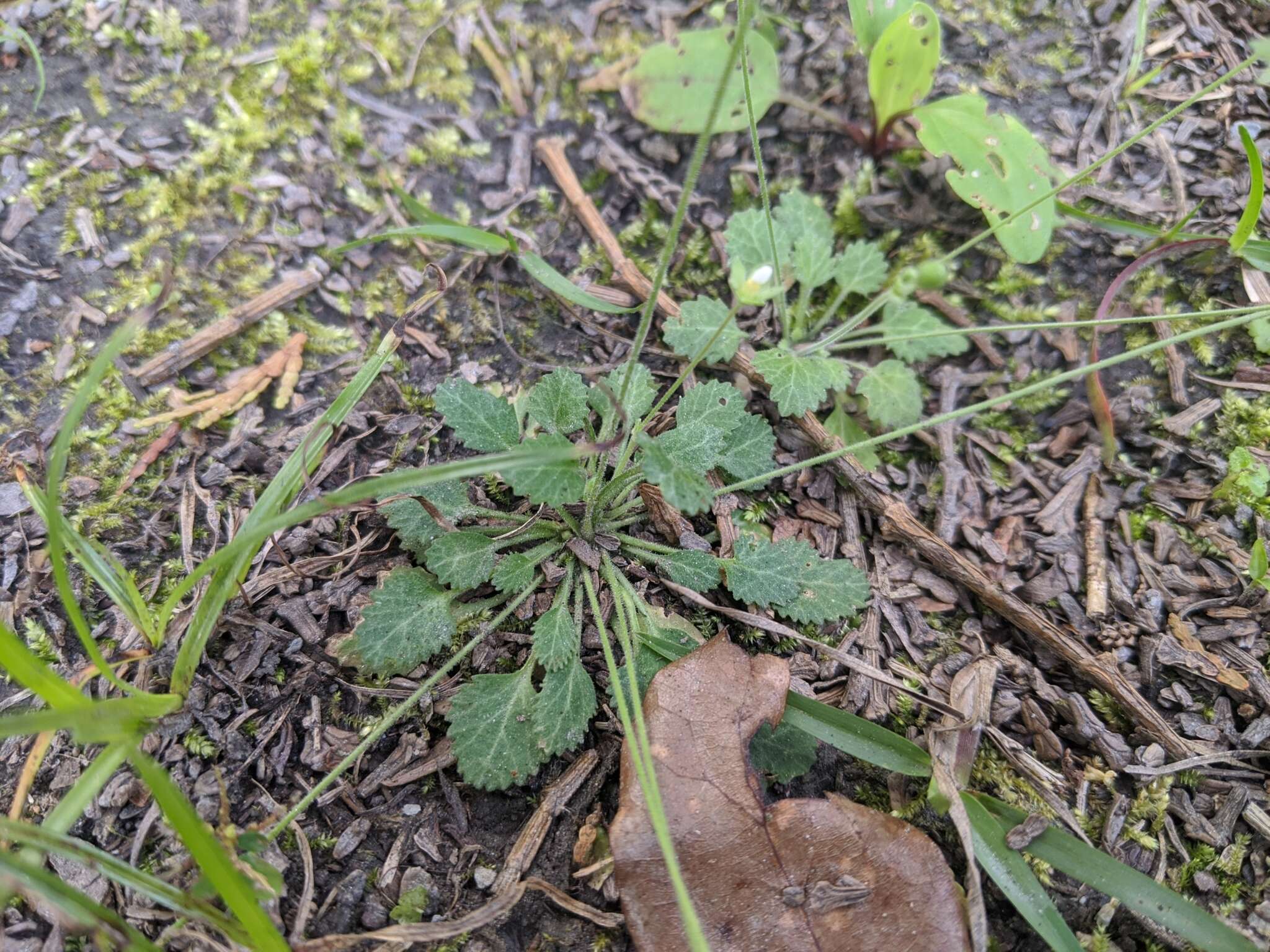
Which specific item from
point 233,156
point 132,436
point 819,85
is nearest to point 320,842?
point 132,436

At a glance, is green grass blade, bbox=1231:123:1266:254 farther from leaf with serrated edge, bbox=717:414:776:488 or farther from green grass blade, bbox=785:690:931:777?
green grass blade, bbox=785:690:931:777

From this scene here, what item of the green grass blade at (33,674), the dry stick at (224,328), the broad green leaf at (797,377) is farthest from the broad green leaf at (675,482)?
the dry stick at (224,328)

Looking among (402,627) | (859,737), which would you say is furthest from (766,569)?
(402,627)

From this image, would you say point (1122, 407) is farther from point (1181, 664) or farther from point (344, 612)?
point (344, 612)

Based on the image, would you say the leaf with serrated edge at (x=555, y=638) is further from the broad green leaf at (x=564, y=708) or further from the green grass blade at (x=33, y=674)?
the green grass blade at (x=33, y=674)

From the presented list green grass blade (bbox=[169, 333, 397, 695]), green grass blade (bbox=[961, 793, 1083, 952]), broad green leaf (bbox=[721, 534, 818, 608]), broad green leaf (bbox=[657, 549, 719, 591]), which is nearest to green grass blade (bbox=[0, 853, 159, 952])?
green grass blade (bbox=[169, 333, 397, 695])

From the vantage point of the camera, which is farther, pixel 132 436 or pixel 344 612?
pixel 132 436

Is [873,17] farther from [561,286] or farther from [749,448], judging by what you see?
[749,448]
